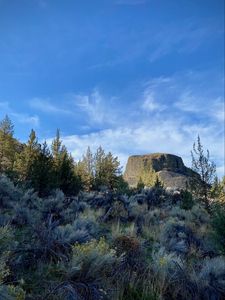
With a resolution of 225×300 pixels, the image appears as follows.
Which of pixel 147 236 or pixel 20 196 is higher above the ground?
pixel 20 196

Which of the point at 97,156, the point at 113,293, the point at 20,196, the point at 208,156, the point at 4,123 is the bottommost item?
the point at 113,293

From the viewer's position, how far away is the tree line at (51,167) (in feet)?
70.3

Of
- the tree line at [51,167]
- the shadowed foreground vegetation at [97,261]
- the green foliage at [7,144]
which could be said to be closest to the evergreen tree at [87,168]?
the tree line at [51,167]

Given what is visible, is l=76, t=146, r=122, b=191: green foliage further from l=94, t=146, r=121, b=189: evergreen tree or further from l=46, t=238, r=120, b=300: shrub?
l=46, t=238, r=120, b=300: shrub

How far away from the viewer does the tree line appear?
70.3 feet

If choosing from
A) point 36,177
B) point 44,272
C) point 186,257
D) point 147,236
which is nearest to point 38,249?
point 44,272

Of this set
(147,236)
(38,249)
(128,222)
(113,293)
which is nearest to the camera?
(113,293)

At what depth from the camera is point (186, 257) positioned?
9.56 meters

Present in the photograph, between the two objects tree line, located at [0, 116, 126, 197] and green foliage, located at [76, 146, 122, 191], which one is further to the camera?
green foliage, located at [76, 146, 122, 191]

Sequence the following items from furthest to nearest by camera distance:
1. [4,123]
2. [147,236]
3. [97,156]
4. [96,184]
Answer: [97,156], [4,123], [96,184], [147,236]

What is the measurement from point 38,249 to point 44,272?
0.71 metres

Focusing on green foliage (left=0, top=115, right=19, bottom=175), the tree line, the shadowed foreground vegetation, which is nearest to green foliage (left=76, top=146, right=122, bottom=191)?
the tree line

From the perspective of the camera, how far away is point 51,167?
917 inches

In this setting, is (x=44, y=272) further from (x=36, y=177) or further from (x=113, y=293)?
(x=36, y=177)
